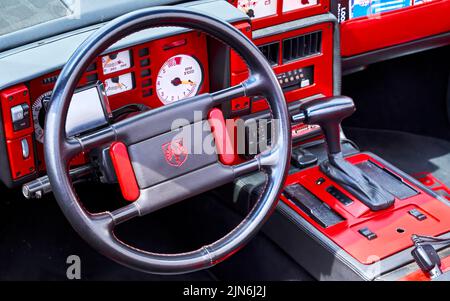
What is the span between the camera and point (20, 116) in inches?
59.0

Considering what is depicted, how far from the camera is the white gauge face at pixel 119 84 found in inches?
66.0

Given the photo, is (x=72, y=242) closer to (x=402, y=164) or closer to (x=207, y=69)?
(x=207, y=69)

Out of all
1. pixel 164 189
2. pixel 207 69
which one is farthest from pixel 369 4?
pixel 164 189

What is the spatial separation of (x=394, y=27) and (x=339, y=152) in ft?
1.80

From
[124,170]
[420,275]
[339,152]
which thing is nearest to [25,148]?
[124,170]

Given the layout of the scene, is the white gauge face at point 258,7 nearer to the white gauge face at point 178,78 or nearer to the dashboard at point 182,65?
the dashboard at point 182,65

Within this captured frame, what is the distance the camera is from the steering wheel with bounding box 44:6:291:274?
1.34 metres

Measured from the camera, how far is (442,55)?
2.64 metres

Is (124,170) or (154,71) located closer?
(124,170)

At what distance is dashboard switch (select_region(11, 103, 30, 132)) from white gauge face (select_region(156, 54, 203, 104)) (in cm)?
36

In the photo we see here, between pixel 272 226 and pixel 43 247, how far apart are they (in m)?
0.82

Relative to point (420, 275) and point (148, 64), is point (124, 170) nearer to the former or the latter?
point (148, 64)

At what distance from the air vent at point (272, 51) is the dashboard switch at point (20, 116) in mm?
717

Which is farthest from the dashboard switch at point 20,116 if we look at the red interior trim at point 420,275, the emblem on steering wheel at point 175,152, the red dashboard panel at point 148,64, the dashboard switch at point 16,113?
the red interior trim at point 420,275
